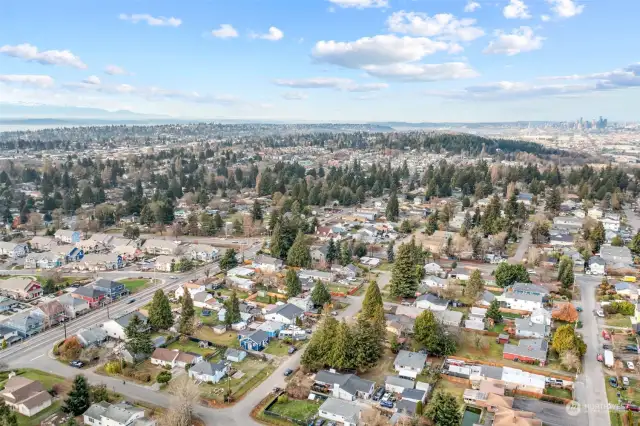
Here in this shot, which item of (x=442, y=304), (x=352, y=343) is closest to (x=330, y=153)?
(x=442, y=304)

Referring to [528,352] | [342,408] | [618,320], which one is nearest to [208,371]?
[342,408]

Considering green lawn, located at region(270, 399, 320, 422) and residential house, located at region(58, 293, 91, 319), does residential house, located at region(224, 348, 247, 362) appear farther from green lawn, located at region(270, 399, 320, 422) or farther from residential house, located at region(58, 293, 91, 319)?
residential house, located at region(58, 293, 91, 319)

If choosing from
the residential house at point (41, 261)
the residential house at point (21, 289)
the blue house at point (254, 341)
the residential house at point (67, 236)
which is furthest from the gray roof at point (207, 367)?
the residential house at point (67, 236)

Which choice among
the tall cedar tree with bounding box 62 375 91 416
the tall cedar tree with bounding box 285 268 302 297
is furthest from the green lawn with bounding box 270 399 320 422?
the tall cedar tree with bounding box 285 268 302 297

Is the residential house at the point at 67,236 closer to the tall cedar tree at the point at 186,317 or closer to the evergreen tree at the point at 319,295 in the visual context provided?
the tall cedar tree at the point at 186,317

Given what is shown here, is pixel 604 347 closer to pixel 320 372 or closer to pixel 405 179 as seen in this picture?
pixel 320 372
